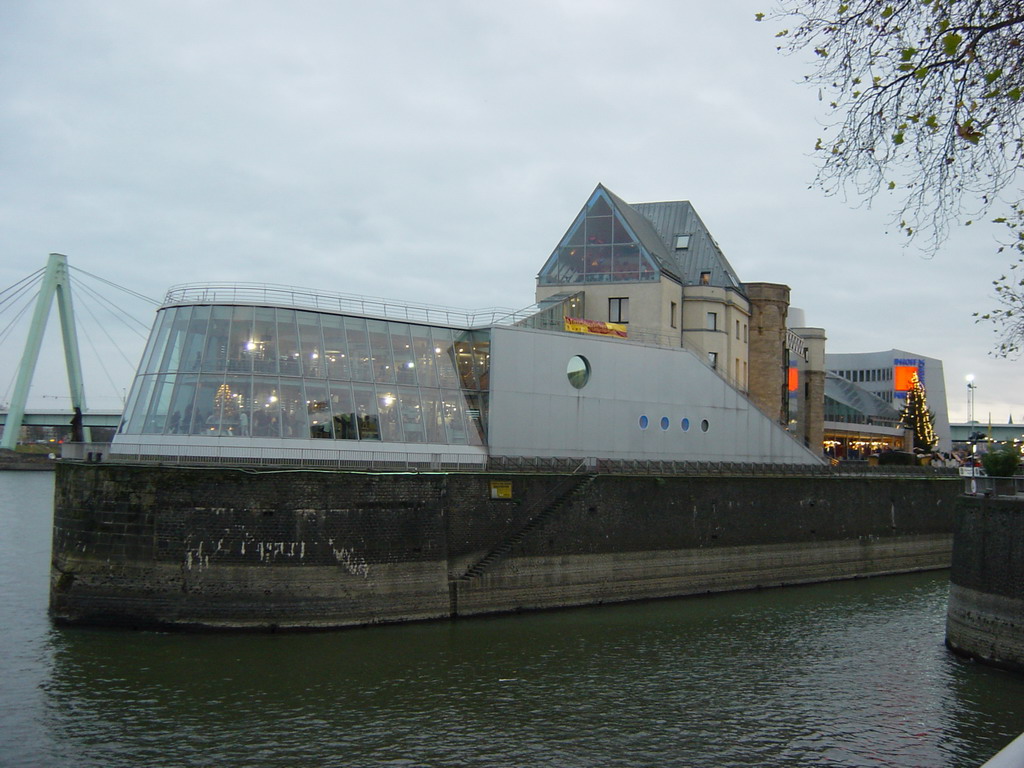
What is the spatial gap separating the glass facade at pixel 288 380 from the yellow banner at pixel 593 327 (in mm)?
9041

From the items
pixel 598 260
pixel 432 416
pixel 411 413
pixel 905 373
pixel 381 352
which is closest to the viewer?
pixel 411 413

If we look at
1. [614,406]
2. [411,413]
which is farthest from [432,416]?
[614,406]

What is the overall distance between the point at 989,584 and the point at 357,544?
63.4 feet

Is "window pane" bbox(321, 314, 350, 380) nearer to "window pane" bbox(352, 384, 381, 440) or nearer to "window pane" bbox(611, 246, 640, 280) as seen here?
"window pane" bbox(352, 384, 381, 440)

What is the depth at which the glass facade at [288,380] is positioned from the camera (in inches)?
1321

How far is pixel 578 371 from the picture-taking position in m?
42.4

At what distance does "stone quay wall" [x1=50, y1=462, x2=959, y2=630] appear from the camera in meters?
29.3

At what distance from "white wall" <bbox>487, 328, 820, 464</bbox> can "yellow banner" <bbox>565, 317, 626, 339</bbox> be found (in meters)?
2.34

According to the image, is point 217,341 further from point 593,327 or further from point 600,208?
point 600,208

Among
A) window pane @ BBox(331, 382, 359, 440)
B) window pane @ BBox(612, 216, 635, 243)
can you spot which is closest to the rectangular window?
window pane @ BBox(612, 216, 635, 243)

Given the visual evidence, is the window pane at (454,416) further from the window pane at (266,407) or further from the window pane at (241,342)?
the window pane at (241,342)

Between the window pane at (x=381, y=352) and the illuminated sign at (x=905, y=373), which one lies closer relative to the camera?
the window pane at (x=381, y=352)

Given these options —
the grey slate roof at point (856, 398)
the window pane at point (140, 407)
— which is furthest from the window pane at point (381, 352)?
the grey slate roof at point (856, 398)

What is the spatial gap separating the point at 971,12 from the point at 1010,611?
21550mm
